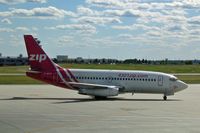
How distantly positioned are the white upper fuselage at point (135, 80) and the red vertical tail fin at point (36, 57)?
248 centimetres

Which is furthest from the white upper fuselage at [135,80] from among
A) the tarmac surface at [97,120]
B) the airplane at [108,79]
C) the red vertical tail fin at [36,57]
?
the tarmac surface at [97,120]

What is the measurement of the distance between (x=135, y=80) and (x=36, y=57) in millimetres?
9788

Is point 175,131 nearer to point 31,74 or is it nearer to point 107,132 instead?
point 107,132

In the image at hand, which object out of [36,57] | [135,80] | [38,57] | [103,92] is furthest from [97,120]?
[36,57]

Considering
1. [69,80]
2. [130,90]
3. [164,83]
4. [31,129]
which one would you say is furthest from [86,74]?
[31,129]

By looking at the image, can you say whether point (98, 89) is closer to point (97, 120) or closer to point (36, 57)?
point (36, 57)

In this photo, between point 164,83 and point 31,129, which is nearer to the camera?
point 31,129

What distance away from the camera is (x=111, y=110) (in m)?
31.5

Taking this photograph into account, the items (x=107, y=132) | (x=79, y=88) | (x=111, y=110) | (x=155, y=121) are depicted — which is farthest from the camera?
(x=79, y=88)

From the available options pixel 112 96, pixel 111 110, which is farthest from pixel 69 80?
pixel 111 110

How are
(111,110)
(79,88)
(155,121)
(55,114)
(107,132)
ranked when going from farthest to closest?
(79,88) → (111,110) → (55,114) → (155,121) → (107,132)

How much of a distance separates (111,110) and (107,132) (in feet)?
36.6

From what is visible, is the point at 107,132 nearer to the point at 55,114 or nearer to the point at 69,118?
the point at 69,118

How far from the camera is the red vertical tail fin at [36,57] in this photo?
4376 centimetres
